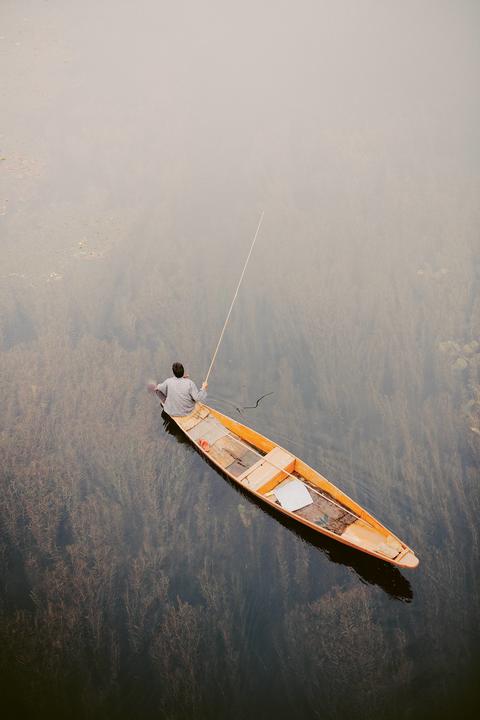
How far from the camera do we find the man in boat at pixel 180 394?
24.7ft

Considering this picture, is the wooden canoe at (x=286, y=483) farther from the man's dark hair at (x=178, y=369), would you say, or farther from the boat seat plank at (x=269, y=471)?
the man's dark hair at (x=178, y=369)

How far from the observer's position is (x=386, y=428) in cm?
770

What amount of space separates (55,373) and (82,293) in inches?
96.0

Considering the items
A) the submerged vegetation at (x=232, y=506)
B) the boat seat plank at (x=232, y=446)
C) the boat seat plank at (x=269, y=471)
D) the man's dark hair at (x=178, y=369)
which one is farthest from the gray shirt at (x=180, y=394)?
the boat seat plank at (x=269, y=471)

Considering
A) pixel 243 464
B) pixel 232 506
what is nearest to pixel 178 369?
pixel 243 464

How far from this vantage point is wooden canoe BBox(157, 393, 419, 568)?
5.83 metres

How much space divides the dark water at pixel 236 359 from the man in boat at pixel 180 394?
496 mm

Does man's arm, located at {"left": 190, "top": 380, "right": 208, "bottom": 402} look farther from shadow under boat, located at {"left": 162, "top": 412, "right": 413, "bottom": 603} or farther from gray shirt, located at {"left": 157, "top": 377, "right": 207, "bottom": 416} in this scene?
shadow under boat, located at {"left": 162, "top": 412, "right": 413, "bottom": 603}

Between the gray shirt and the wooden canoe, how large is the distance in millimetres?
171

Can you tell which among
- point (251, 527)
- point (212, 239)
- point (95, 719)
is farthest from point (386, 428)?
A: point (212, 239)

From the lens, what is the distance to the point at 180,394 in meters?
7.56

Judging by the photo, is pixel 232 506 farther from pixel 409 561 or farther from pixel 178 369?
pixel 409 561

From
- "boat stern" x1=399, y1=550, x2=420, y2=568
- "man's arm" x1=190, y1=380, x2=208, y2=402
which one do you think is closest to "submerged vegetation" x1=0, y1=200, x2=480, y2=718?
"boat stern" x1=399, y1=550, x2=420, y2=568

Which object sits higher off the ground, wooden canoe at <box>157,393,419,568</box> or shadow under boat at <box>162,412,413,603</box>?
wooden canoe at <box>157,393,419,568</box>
